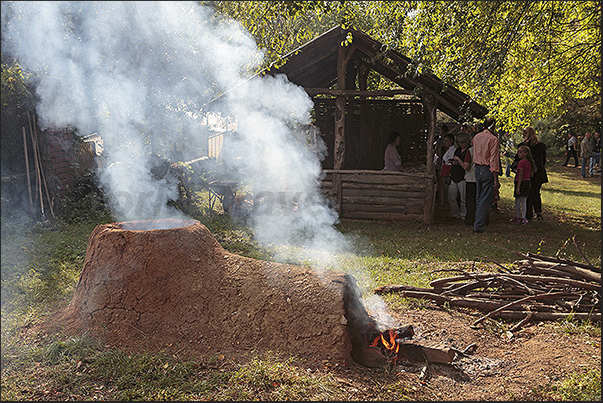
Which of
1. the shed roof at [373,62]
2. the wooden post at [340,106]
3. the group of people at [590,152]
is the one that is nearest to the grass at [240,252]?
the wooden post at [340,106]

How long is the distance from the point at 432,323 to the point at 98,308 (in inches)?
134

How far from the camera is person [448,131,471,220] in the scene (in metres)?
8.85

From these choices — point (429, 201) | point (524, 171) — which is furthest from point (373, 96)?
point (524, 171)

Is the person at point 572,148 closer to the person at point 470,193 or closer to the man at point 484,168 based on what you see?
the person at point 470,193

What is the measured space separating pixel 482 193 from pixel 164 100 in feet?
24.3

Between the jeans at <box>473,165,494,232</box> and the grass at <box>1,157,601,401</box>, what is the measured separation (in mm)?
277

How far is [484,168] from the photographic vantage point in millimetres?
8164

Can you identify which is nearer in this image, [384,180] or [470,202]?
[470,202]

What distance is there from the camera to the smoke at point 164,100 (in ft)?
27.4

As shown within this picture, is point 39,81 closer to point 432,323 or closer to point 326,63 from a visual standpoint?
point 326,63

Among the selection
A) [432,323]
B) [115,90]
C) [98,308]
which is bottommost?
[432,323]

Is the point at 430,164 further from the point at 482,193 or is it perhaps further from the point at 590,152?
the point at 590,152

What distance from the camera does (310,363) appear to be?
3717mm

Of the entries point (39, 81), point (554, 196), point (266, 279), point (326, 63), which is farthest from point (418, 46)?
point (554, 196)
